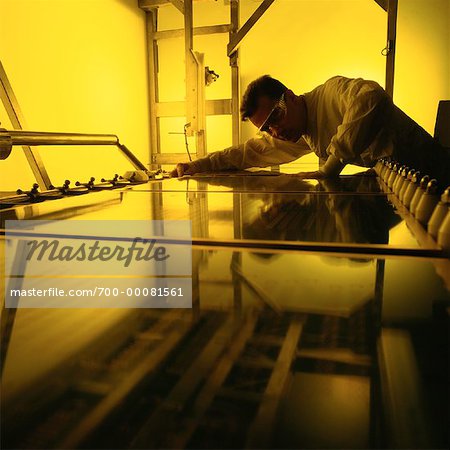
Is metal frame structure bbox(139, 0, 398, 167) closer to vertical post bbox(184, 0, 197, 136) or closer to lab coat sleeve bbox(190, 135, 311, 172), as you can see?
vertical post bbox(184, 0, 197, 136)

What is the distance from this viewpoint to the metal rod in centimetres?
149

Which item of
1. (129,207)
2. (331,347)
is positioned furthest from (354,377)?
(129,207)

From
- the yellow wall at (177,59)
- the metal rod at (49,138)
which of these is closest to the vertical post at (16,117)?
the metal rod at (49,138)

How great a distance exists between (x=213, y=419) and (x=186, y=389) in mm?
37

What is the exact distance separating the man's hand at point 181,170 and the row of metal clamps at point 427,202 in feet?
4.81

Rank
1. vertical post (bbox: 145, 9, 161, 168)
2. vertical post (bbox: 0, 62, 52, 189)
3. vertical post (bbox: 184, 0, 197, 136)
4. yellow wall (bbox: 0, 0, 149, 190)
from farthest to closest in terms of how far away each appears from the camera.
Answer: vertical post (bbox: 145, 9, 161, 168) → yellow wall (bbox: 0, 0, 149, 190) → vertical post (bbox: 184, 0, 197, 136) → vertical post (bbox: 0, 62, 52, 189)

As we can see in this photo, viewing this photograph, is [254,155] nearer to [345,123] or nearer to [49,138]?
[345,123]

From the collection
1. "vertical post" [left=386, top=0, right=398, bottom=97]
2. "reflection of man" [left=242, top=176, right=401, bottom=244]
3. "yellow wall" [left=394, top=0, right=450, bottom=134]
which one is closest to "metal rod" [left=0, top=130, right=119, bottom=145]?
"reflection of man" [left=242, top=176, right=401, bottom=244]

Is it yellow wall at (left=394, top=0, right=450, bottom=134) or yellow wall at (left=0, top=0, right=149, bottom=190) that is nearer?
yellow wall at (left=0, top=0, right=149, bottom=190)

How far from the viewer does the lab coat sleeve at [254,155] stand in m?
2.70

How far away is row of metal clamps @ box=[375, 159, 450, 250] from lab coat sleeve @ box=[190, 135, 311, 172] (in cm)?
137

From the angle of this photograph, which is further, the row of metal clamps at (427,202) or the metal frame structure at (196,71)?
the metal frame structure at (196,71)

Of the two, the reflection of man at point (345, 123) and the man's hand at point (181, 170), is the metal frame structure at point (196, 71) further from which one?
the reflection of man at point (345, 123)

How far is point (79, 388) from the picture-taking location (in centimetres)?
32
